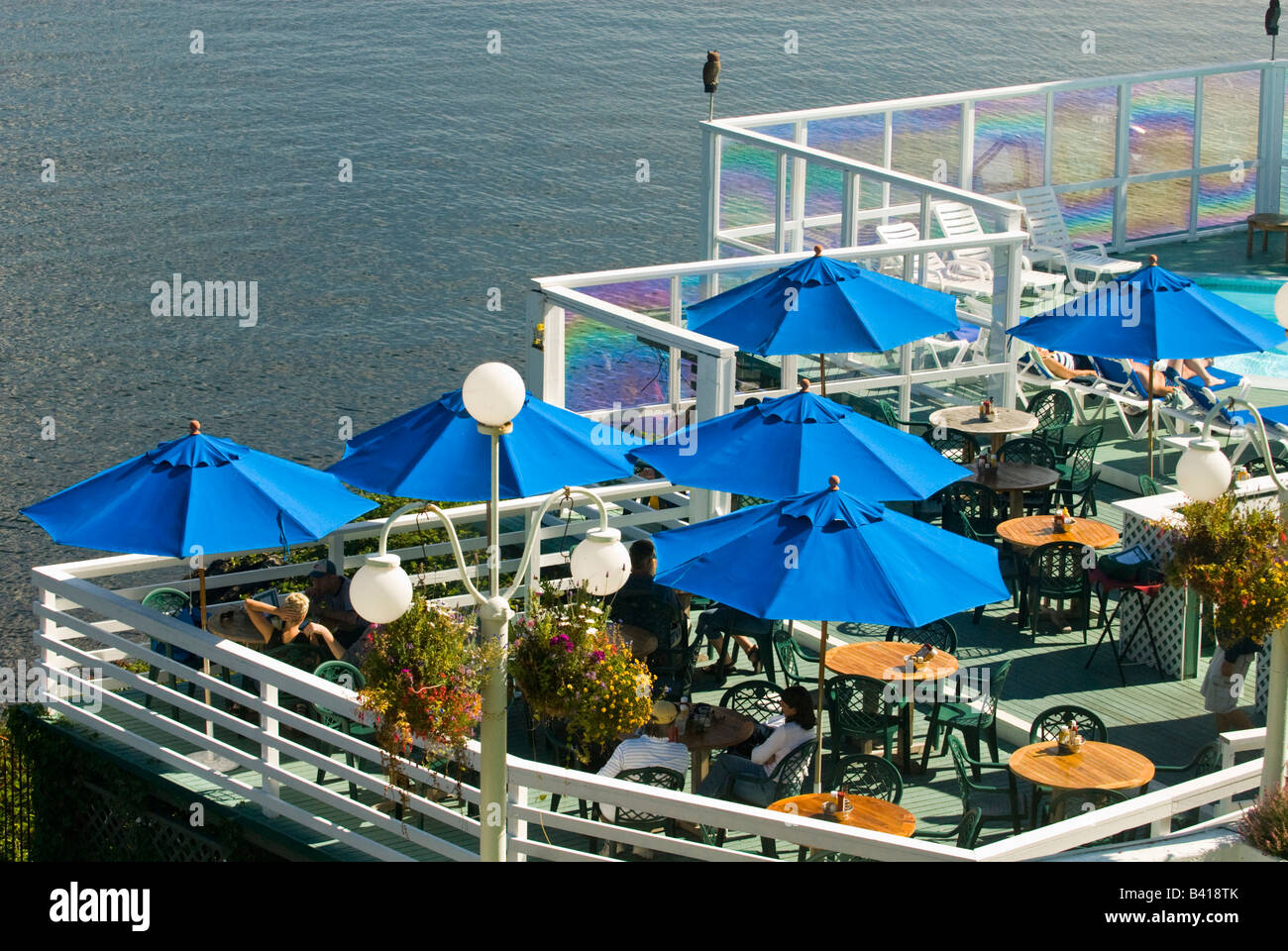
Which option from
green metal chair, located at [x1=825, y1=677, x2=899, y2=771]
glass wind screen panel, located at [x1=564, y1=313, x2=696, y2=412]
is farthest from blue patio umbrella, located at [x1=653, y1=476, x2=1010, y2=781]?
glass wind screen panel, located at [x1=564, y1=313, x2=696, y2=412]

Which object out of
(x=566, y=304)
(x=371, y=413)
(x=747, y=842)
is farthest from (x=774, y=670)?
(x=371, y=413)

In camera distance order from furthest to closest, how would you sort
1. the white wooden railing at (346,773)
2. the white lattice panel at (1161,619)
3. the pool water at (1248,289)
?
the pool water at (1248,289) → the white lattice panel at (1161,619) → the white wooden railing at (346,773)

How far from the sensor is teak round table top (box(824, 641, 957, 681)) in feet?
41.6

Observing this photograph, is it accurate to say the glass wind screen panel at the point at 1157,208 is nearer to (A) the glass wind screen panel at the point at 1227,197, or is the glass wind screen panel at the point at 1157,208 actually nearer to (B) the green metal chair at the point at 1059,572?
(A) the glass wind screen panel at the point at 1227,197

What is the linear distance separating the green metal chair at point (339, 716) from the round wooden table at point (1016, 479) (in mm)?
6256

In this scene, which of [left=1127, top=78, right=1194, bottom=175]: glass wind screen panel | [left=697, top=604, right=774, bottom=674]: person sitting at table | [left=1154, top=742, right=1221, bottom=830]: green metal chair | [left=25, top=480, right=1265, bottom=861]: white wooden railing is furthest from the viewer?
[left=1127, top=78, right=1194, bottom=175]: glass wind screen panel

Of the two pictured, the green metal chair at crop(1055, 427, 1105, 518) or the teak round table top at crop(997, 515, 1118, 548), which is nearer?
the teak round table top at crop(997, 515, 1118, 548)

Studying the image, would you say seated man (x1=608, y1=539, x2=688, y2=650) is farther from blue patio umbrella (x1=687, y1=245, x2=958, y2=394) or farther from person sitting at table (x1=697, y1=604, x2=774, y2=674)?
blue patio umbrella (x1=687, y1=245, x2=958, y2=394)

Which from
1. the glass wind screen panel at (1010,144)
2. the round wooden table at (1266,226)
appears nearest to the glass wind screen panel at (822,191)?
the glass wind screen panel at (1010,144)

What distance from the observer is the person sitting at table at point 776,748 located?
1162 centimetres

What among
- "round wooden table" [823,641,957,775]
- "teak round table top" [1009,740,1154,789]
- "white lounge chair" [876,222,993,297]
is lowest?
"teak round table top" [1009,740,1154,789]

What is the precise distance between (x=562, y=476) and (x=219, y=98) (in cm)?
4525

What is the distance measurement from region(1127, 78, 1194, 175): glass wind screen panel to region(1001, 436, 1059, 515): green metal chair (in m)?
10.3

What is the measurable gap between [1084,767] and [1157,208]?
16.8 metres
